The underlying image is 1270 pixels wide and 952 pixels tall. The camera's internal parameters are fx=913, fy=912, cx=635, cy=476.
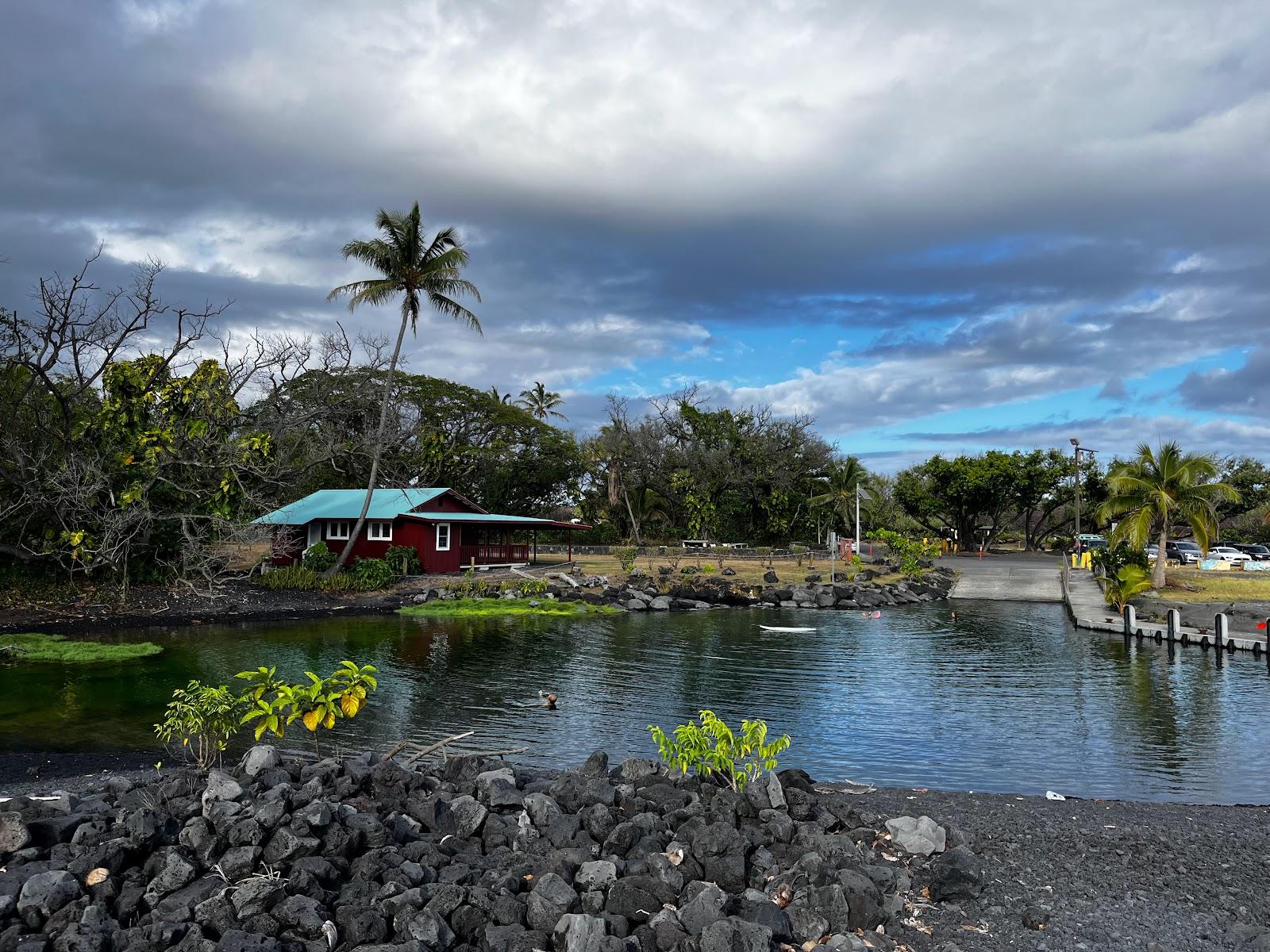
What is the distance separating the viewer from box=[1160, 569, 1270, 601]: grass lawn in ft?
100

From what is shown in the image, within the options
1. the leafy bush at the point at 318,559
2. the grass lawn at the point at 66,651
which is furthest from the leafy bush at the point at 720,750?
the leafy bush at the point at 318,559

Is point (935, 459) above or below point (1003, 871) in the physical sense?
above

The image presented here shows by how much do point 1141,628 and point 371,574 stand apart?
2784cm

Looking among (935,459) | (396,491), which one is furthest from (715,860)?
(935,459)

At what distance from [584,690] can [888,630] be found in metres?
14.3

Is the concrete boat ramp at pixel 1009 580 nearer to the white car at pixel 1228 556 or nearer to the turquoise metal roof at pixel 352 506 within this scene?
the white car at pixel 1228 556

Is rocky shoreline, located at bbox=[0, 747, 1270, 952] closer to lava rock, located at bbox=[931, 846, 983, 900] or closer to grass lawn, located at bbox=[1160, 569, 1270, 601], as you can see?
lava rock, located at bbox=[931, 846, 983, 900]

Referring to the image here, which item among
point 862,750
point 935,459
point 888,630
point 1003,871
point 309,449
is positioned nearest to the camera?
point 1003,871

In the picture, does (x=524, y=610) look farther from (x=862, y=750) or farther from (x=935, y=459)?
(x=935, y=459)

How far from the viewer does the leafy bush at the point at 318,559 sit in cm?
3722

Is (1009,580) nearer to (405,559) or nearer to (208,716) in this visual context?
(405,559)

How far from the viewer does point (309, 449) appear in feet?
120

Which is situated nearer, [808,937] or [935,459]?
[808,937]

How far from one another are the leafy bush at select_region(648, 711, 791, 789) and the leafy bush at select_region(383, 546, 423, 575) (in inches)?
1247
